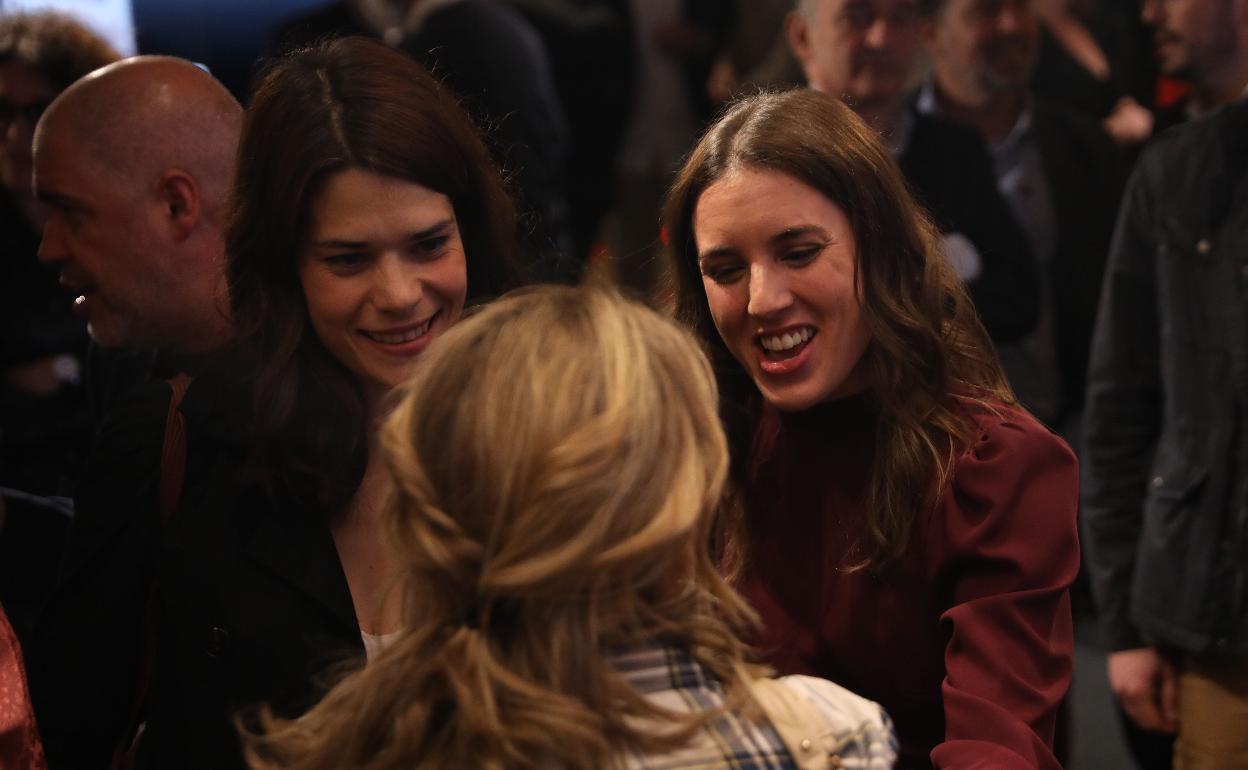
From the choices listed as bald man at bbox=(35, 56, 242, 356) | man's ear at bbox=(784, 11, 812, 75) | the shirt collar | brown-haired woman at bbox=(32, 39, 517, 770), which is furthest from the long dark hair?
man's ear at bbox=(784, 11, 812, 75)

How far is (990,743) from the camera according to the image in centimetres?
161

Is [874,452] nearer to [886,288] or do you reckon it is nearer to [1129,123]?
[886,288]

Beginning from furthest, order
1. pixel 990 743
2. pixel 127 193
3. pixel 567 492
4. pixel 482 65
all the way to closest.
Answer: pixel 482 65 < pixel 127 193 < pixel 990 743 < pixel 567 492

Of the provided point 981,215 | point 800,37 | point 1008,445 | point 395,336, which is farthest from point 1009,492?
point 800,37

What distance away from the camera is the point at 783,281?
6.02 feet

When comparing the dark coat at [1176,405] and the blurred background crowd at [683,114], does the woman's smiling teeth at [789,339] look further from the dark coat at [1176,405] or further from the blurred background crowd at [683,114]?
the dark coat at [1176,405]

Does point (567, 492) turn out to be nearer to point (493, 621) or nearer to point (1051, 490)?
point (493, 621)

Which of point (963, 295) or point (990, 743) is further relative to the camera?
point (963, 295)

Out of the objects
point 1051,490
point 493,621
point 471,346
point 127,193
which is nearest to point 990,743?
point 1051,490

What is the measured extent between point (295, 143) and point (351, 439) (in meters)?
0.42

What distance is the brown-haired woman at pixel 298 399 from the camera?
1910mm

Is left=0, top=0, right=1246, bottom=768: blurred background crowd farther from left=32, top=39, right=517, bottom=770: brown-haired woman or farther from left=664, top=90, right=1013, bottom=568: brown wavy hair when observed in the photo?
left=664, top=90, right=1013, bottom=568: brown wavy hair

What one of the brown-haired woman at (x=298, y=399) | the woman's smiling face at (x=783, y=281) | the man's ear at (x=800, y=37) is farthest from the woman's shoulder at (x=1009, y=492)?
the man's ear at (x=800, y=37)

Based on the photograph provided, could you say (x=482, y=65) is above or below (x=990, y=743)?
above
